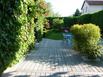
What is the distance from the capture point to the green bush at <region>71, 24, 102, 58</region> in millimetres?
11348

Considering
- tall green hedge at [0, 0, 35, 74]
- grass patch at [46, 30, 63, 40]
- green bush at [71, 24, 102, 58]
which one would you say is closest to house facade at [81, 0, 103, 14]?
grass patch at [46, 30, 63, 40]

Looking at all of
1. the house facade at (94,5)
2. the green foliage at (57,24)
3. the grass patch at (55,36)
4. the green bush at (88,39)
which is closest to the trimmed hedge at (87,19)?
the green foliage at (57,24)

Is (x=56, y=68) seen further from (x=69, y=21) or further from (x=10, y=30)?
(x=69, y=21)

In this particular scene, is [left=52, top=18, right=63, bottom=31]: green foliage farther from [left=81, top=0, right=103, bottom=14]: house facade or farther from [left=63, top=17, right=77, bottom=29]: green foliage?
[left=81, top=0, right=103, bottom=14]: house facade

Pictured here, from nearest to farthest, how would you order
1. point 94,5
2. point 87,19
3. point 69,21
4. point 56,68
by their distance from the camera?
point 56,68
point 87,19
point 69,21
point 94,5

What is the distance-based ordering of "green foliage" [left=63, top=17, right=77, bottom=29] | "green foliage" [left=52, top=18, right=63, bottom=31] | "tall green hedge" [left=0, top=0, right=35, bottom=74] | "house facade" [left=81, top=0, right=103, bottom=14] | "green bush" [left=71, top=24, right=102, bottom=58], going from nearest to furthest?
1. "tall green hedge" [left=0, top=0, right=35, bottom=74]
2. "green bush" [left=71, top=24, right=102, bottom=58]
3. "green foliage" [left=52, top=18, right=63, bottom=31]
4. "green foliage" [left=63, top=17, right=77, bottom=29]
5. "house facade" [left=81, top=0, right=103, bottom=14]

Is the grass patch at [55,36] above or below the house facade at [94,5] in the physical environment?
below

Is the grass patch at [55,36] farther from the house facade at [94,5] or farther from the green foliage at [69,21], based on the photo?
the house facade at [94,5]

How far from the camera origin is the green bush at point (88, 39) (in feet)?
37.2

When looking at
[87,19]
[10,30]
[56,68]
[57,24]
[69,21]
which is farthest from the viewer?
[69,21]

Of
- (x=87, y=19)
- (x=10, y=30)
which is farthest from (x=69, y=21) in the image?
(x=10, y=30)

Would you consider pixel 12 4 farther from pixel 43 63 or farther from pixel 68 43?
pixel 68 43

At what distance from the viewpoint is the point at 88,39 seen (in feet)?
40.9

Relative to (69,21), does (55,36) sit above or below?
below
